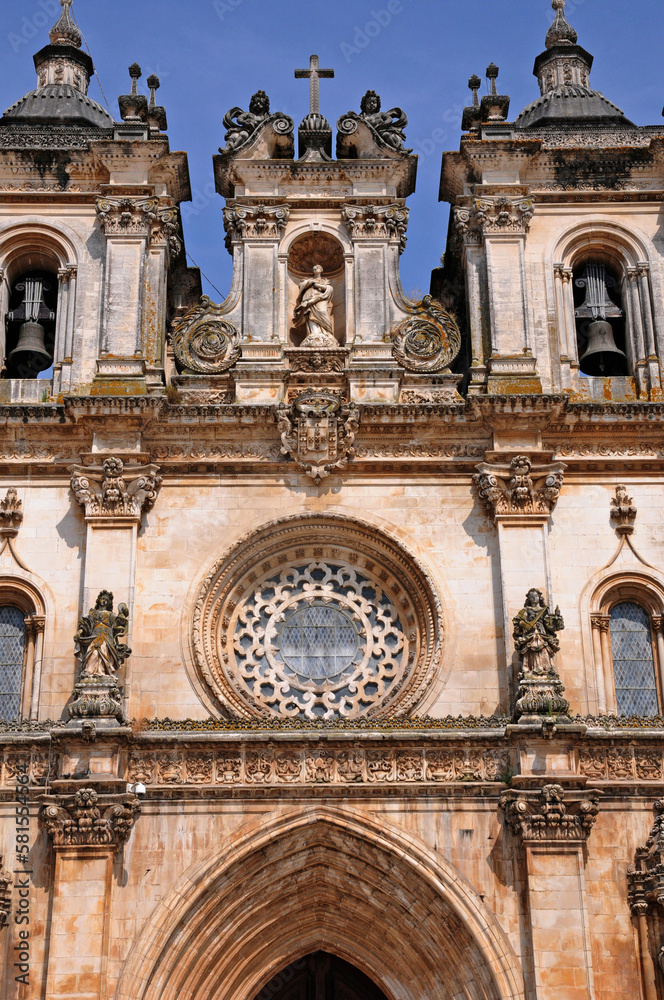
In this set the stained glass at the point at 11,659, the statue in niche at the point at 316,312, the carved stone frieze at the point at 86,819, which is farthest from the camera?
the statue in niche at the point at 316,312

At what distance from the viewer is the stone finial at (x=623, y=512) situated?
69.5 ft

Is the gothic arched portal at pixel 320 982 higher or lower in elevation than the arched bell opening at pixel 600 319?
lower

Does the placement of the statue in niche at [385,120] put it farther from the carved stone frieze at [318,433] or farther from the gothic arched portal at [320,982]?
the gothic arched portal at [320,982]

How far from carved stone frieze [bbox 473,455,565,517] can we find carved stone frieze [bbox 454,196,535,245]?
406 centimetres

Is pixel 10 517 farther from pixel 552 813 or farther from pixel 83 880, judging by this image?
pixel 552 813

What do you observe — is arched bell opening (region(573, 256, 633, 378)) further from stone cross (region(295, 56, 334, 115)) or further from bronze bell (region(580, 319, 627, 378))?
stone cross (region(295, 56, 334, 115))

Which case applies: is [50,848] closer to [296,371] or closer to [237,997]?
[237,997]

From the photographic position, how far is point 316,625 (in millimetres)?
21219

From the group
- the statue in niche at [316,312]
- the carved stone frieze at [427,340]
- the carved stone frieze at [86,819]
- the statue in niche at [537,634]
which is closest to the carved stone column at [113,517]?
the carved stone frieze at [86,819]

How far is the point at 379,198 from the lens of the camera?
2350cm

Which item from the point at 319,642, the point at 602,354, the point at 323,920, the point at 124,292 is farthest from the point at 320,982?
the point at 124,292

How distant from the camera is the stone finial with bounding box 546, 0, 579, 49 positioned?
1090 inches

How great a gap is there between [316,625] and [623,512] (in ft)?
15.6

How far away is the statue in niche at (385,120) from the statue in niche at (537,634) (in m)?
8.36
